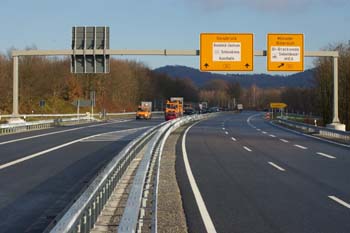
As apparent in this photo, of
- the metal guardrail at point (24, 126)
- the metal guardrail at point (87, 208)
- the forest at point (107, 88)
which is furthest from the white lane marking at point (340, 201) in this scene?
the forest at point (107, 88)

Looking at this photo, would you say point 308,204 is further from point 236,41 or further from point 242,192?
point 236,41

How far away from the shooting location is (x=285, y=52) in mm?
37188

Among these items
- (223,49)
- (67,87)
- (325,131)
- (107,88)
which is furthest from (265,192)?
(107,88)

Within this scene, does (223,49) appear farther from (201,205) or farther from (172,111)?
(172,111)

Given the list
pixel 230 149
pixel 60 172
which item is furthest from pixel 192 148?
pixel 60 172

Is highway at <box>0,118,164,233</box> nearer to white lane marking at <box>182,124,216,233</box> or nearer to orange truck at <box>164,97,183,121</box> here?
white lane marking at <box>182,124,216,233</box>

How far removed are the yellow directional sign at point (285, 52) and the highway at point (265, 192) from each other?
48.0ft

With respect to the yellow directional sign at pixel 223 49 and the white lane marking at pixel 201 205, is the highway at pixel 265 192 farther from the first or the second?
the yellow directional sign at pixel 223 49

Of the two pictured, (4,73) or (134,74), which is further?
(134,74)

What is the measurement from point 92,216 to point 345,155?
59.0ft

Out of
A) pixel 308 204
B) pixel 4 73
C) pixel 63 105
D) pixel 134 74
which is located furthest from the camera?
pixel 134 74

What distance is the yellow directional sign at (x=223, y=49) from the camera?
37281 millimetres

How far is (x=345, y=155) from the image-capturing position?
24.1m

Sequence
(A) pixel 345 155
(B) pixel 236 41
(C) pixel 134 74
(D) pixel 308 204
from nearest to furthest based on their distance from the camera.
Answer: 1. (D) pixel 308 204
2. (A) pixel 345 155
3. (B) pixel 236 41
4. (C) pixel 134 74
